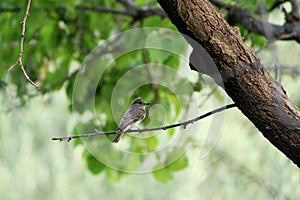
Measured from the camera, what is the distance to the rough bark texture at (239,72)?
189 centimetres

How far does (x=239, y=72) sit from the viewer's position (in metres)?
1.97

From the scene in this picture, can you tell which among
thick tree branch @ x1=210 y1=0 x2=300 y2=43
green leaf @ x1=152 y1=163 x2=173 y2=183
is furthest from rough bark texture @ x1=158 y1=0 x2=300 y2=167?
green leaf @ x1=152 y1=163 x2=173 y2=183

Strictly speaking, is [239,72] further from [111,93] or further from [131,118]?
[111,93]

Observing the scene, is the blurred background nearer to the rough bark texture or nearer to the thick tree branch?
the thick tree branch

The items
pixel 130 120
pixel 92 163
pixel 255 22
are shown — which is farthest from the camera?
pixel 92 163

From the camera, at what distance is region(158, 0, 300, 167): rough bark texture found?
1.89 meters

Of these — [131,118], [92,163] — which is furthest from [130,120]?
[92,163]

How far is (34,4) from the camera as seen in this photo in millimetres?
3963

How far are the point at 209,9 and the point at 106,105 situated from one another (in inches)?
86.3

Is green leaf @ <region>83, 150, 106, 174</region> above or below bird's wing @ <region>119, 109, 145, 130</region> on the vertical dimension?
below

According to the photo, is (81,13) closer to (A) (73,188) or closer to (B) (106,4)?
(B) (106,4)

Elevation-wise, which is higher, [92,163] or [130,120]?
[130,120]

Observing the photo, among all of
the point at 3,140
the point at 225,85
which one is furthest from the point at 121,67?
the point at 3,140

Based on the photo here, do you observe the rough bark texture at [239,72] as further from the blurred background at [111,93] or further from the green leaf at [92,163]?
the green leaf at [92,163]
